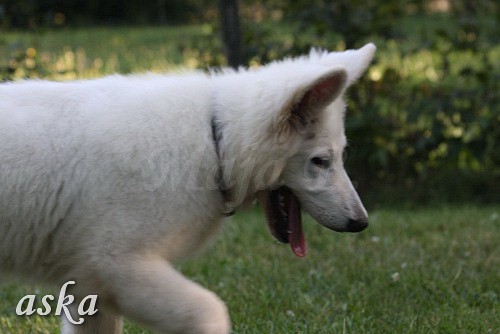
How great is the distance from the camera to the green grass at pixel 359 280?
14.1 ft

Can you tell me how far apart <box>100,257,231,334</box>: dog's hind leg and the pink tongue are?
633mm

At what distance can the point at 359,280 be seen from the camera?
5.08 metres

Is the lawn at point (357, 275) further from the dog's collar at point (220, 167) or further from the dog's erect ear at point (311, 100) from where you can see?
the dog's erect ear at point (311, 100)

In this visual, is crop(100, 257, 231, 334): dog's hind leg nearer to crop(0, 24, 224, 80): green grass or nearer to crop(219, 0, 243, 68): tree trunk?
crop(0, 24, 224, 80): green grass

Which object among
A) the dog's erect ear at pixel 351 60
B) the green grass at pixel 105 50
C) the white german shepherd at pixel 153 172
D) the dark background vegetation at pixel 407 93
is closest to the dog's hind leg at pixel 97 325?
the white german shepherd at pixel 153 172

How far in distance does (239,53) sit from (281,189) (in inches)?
177

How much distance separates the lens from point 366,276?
5125 mm

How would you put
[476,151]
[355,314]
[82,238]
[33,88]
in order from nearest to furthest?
[82,238]
[33,88]
[355,314]
[476,151]

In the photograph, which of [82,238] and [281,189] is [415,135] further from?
[82,238]

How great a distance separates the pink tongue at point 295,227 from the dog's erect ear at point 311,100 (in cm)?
39

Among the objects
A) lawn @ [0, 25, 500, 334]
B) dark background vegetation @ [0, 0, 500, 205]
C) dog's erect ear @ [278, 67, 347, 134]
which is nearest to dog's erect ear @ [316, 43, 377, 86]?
dog's erect ear @ [278, 67, 347, 134]

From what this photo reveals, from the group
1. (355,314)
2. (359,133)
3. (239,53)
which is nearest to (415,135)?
(359,133)

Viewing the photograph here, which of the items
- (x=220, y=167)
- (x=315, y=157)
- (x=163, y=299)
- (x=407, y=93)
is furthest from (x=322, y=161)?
(x=407, y=93)

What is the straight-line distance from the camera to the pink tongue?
3.68 m
